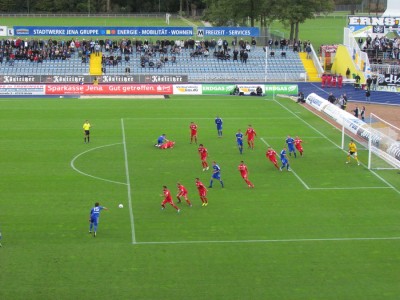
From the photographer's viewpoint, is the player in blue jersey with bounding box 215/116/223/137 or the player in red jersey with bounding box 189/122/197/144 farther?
the player in blue jersey with bounding box 215/116/223/137

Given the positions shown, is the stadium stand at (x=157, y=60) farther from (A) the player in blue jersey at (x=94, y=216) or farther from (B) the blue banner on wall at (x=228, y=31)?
(A) the player in blue jersey at (x=94, y=216)

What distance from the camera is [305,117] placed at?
2264 inches

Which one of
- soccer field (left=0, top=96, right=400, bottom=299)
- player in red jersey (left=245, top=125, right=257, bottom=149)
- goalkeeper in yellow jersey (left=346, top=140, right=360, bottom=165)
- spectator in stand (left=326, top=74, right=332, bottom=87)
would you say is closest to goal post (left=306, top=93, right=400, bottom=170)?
goalkeeper in yellow jersey (left=346, top=140, right=360, bottom=165)

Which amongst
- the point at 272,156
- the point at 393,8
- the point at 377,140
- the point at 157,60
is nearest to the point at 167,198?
the point at 272,156

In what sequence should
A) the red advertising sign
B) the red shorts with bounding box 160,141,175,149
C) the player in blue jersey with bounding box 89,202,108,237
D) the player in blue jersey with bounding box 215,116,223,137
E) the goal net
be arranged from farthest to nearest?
the red advertising sign
the player in blue jersey with bounding box 215,116,223,137
the red shorts with bounding box 160,141,175,149
the goal net
the player in blue jersey with bounding box 89,202,108,237

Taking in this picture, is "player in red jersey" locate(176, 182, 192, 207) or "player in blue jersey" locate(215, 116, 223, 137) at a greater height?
"player in blue jersey" locate(215, 116, 223, 137)

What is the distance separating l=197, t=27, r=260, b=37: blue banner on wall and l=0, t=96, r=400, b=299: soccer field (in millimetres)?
32240

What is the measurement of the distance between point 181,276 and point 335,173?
54.6ft

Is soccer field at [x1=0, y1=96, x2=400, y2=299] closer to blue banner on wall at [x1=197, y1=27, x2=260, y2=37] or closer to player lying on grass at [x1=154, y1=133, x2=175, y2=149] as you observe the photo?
player lying on grass at [x1=154, y1=133, x2=175, y2=149]

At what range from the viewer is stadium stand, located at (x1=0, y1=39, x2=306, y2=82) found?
3051 inches

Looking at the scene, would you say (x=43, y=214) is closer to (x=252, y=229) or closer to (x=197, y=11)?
(x=252, y=229)

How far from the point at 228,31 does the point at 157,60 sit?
27.8 feet

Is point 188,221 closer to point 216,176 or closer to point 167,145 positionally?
point 216,176

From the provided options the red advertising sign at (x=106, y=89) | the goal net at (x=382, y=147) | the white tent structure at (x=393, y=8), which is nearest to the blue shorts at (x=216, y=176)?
the goal net at (x=382, y=147)
